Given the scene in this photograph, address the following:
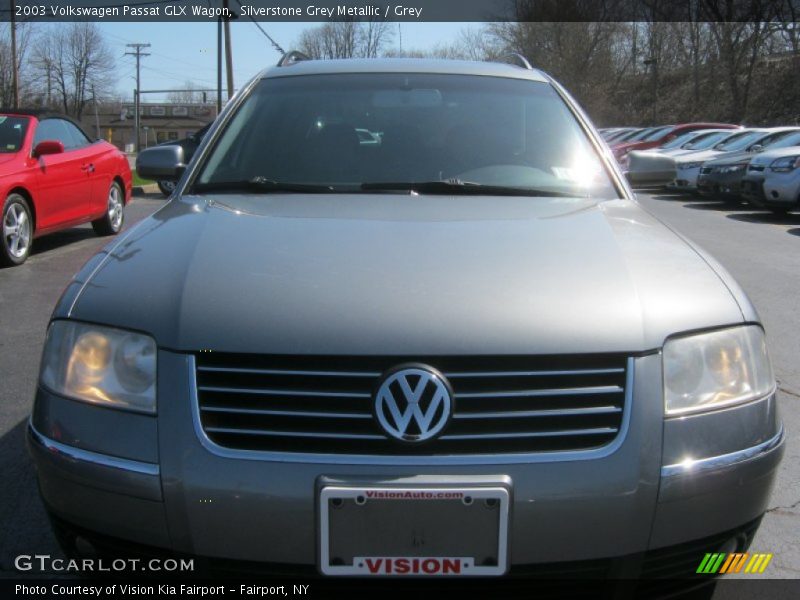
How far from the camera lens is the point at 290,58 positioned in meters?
4.11

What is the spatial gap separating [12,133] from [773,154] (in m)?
10.7

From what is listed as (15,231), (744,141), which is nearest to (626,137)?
(744,141)

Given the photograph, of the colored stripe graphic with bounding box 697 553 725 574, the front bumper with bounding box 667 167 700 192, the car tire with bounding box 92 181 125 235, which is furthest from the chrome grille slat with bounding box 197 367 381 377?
the front bumper with bounding box 667 167 700 192

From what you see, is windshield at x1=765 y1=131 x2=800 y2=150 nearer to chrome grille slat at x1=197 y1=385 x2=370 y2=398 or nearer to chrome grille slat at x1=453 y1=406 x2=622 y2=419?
chrome grille slat at x1=453 y1=406 x2=622 y2=419

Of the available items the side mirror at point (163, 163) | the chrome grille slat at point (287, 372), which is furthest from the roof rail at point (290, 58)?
the chrome grille slat at point (287, 372)

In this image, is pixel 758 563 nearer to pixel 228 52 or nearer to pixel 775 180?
pixel 775 180

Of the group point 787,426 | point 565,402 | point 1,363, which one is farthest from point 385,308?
point 1,363

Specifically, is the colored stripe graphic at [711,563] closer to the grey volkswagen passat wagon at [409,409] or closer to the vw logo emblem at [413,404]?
the grey volkswagen passat wagon at [409,409]

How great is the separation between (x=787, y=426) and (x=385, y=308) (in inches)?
108

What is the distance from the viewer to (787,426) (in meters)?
3.88

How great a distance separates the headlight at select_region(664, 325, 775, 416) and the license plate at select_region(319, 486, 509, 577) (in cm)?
51

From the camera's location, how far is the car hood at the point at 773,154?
496 inches

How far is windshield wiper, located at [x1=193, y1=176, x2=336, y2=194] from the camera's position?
290 cm

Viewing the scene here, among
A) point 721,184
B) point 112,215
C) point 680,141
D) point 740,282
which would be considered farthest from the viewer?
point 680,141
